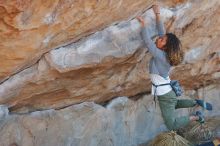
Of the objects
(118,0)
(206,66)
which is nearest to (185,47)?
(206,66)

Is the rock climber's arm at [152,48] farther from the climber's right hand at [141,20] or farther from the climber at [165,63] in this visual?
the climber's right hand at [141,20]

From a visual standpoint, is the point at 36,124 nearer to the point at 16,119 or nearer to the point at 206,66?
the point at 16,119

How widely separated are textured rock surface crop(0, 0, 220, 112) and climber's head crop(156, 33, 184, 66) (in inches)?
13.9

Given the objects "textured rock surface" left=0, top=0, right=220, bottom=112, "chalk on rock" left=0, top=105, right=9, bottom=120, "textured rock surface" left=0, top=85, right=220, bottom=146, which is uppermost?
"textured rock surface" left=0, top=0, right=220, bottom=112

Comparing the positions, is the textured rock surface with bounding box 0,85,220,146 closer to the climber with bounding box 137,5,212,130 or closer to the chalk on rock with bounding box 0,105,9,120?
the chalk on rock with bounding box 0,105,9,120

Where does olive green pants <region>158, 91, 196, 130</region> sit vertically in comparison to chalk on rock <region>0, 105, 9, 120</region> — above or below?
below

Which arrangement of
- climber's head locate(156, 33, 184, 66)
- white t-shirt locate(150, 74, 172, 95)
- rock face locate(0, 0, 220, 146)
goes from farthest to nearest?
white t-shirt locate(150, 74, 172, 95) → climber's head locate(156, 33, 184, 66) → rock face locate(0, 0, 220, 146)

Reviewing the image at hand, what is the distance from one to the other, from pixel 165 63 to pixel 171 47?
0.22m

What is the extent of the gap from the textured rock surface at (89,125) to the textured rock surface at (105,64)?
0.12 meters

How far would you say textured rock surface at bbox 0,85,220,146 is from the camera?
17.5 ft

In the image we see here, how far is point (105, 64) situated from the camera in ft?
17.3

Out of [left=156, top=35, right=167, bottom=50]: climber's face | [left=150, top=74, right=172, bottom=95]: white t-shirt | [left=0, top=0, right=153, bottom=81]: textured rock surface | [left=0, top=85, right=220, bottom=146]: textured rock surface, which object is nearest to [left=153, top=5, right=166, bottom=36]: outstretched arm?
[left=0, top=0, right=153, bottom=81]: textured rock surface

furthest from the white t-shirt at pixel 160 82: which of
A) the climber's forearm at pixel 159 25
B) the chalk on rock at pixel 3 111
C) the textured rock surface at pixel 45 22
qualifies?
the chalk on rock at pixel 3 111

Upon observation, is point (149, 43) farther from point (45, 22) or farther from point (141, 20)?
point (45, 22)
